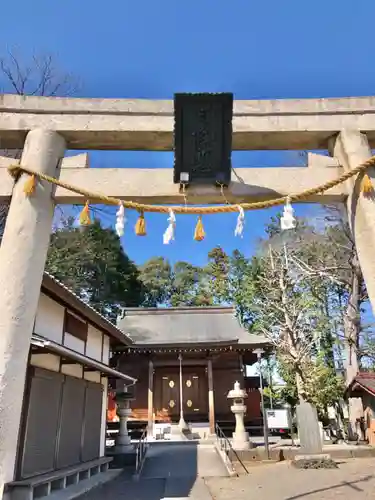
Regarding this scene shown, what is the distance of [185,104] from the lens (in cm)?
491

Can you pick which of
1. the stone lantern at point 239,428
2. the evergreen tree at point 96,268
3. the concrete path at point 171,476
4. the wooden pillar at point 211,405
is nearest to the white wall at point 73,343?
the concrete path at point 171,476

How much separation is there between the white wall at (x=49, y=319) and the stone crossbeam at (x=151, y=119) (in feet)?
13.5

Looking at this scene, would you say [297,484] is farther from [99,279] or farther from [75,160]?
[99,279]

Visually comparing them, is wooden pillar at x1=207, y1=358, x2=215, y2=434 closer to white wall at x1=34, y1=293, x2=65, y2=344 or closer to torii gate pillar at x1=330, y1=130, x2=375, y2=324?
white wall at x1=34, y1=293, x2=65, y2=344

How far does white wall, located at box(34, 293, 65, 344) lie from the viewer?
8.27 meters

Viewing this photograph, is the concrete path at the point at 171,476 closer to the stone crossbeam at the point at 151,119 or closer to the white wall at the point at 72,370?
the white wall at the point at 72,370

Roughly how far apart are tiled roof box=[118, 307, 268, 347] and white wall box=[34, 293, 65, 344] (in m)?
11.4

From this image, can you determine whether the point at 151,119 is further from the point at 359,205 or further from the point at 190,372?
the point at 190,372

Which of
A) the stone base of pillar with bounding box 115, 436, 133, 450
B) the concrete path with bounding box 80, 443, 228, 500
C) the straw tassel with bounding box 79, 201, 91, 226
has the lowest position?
the concrete path with bounding box 80, 443, 228, 500

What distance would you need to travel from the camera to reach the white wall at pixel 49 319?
827cm

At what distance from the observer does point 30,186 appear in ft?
15.1

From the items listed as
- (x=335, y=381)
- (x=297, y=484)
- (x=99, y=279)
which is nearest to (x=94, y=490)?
(x=297, y=484)

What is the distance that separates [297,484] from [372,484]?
5.42 ft

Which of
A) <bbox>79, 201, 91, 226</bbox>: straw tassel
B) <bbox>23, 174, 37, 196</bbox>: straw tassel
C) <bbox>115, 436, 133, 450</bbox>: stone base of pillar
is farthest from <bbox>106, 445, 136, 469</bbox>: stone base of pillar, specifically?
<bbox>23, 174, 37, 196</bbox>: straw tassel
